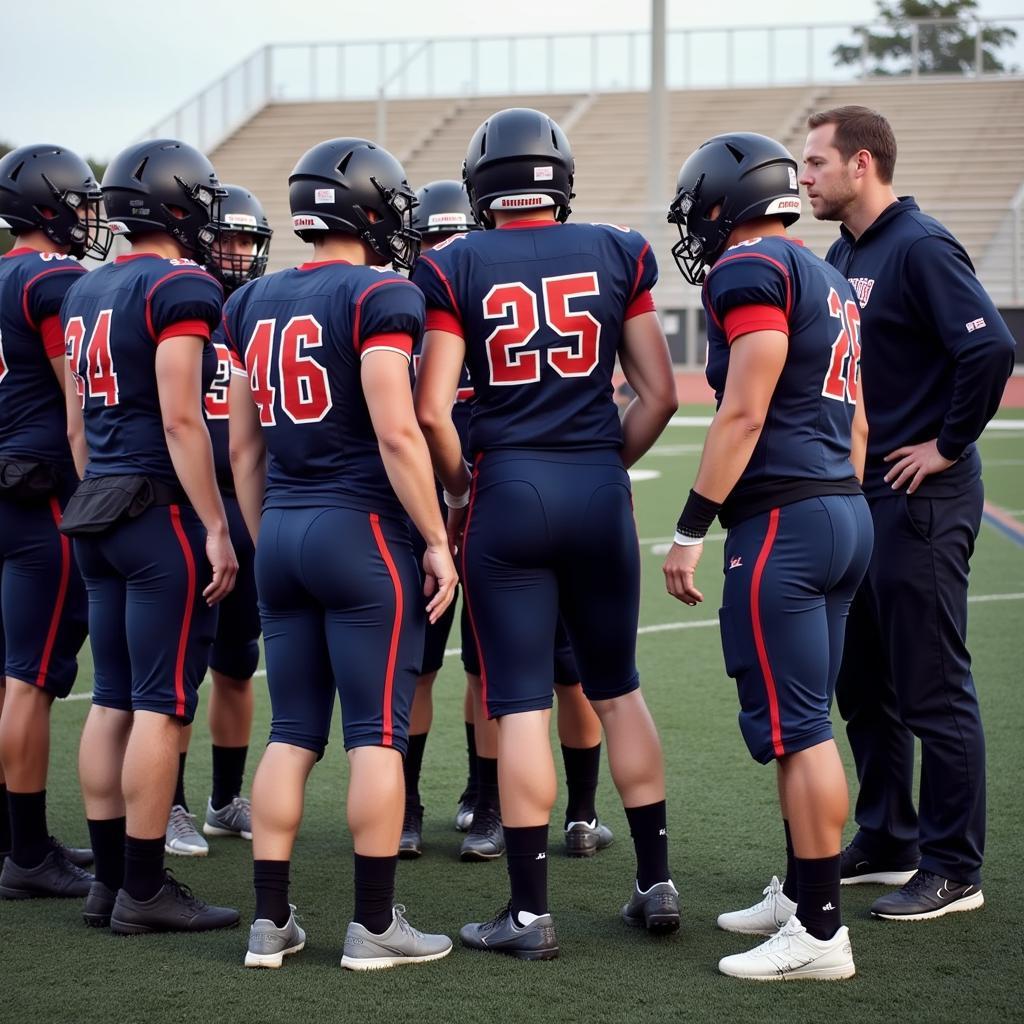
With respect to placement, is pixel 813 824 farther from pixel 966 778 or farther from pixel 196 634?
pixel 196 634

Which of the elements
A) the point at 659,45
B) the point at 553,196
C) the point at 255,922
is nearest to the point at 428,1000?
the point at 255,922

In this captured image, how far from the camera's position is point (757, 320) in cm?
372

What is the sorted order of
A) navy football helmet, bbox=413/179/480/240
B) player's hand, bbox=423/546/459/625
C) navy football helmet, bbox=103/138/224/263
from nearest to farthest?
player's hand, bbox=423/546/459/625 < navy football helmet, bbox=103/138/224/263 < navy football helmet, bbox=413/179/480/240

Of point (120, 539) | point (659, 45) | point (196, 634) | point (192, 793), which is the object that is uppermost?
point (659, 45)

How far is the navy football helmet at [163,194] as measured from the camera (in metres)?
4.41

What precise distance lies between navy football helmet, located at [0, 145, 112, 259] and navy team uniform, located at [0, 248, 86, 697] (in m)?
0.15

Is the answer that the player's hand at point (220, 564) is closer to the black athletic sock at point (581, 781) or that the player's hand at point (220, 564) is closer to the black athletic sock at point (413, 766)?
the black athletic sock at point (413, 766)

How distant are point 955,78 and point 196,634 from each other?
106ft

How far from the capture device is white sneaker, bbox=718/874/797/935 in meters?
4.18

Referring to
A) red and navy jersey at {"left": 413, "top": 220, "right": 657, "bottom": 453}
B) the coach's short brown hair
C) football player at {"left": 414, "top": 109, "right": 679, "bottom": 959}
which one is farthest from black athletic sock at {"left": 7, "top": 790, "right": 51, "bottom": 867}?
the coach's short brown hair

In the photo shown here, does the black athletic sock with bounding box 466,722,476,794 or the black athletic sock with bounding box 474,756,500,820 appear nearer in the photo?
the black athletic sock with bounding box 474,756,500,820

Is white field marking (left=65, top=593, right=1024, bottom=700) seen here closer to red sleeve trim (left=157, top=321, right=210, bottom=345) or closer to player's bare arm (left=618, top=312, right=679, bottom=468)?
red sleeve trim (left=157, top=321, right=210, bottom=345)

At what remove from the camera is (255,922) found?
13.1 ft

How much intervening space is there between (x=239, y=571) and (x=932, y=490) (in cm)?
237
